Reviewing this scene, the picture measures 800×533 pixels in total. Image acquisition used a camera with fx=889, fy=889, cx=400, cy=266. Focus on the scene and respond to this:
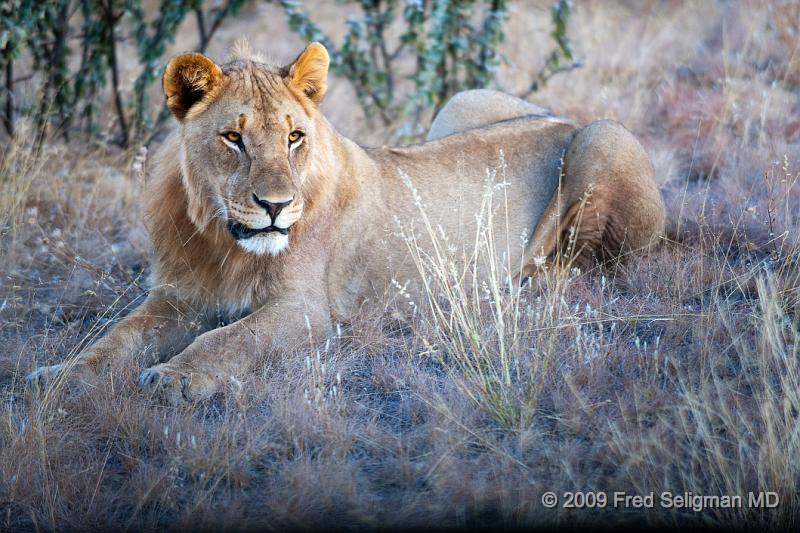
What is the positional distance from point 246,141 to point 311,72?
27.0 inches

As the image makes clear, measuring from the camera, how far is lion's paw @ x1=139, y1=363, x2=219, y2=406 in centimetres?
442

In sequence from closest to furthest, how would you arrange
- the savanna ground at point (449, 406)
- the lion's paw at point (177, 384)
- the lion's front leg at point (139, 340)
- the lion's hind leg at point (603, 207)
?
the savanna ground at point (449, 406)
the lion's paw at point (177, 384)
the lion's front leg at point (139, 340)
the lion's hind leg at point (603, 207)

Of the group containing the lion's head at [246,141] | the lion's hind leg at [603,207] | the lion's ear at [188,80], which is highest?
the lion's ear at [188,80]

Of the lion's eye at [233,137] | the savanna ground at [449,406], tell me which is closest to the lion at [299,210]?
the lion's eye at [233,137]

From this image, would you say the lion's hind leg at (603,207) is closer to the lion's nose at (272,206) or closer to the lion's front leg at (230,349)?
the lion's front leg at (230,349)

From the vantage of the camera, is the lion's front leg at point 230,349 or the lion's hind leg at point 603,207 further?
the lion's hind leg at point 603,207

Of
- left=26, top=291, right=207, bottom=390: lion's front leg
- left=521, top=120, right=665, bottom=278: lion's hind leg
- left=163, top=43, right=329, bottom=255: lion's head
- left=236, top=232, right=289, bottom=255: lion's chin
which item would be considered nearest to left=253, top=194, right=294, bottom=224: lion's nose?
left=163, top=43, right=329, bottom=255: lion's head

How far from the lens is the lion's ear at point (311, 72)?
5.05 metres

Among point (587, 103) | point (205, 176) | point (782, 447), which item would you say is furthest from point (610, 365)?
point (587, 103)

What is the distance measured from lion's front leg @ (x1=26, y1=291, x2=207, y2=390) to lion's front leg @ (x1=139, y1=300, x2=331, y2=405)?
40 centimetres

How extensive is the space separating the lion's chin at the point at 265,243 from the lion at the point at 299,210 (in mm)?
11

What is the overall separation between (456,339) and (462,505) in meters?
1.51

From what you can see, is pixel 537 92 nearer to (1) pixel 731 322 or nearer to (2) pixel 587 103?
(2) pixel 587 103

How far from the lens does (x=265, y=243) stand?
15.6ft
